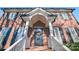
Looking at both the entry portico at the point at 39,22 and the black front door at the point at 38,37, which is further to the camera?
the entry portico at the point at 39,22

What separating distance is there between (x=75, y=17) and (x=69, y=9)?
0.49 metres

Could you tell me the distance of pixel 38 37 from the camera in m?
3.90

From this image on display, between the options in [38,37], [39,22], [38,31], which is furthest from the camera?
[39,22]

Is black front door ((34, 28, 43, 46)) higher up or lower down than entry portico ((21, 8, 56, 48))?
lower down

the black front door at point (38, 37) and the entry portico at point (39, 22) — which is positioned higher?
the entry portico at point (39, 22)

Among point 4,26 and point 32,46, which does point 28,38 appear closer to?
point 32,46

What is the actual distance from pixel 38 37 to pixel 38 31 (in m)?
0.21

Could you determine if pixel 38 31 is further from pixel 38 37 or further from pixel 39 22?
pixel 39 22

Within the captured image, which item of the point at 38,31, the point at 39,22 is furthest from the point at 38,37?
the point at 39,22

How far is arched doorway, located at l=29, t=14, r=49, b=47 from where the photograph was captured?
3830mm

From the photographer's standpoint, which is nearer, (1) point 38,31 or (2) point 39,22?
(1) point 38,31

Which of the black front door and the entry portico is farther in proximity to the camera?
the entry portico

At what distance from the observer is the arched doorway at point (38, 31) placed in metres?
3.83

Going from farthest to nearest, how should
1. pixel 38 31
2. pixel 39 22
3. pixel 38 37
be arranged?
pixel 39 22, pixel 38 31, pixel 38 37
